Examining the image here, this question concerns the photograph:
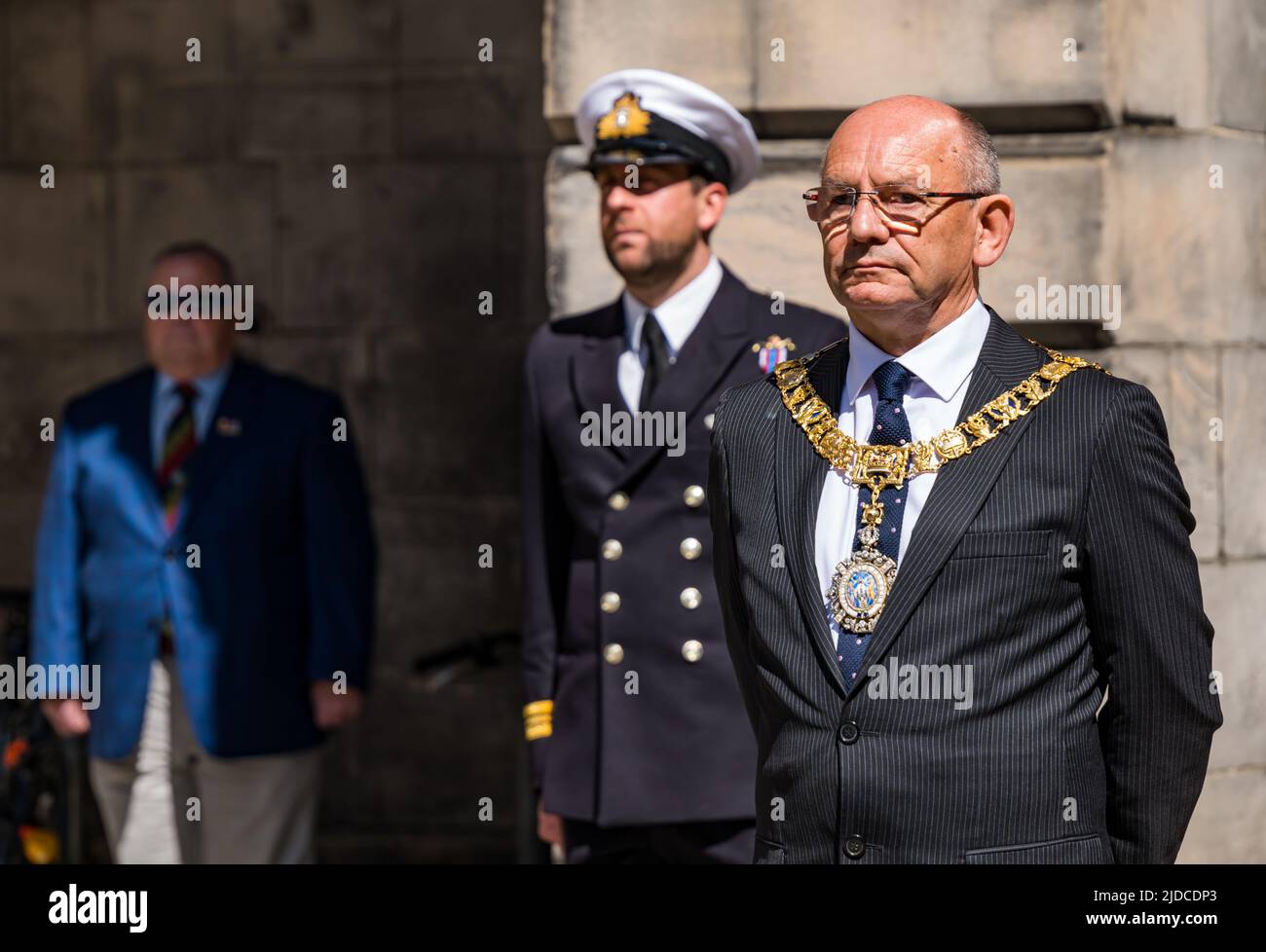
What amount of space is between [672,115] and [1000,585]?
1854 mm


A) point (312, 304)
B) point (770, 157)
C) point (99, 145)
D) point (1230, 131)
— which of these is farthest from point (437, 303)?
point (1230, 131)

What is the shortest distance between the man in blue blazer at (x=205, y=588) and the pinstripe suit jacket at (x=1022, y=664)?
2.73 meters

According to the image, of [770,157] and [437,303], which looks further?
[437,303]

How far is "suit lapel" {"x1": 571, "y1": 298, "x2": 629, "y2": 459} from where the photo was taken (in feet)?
13.2

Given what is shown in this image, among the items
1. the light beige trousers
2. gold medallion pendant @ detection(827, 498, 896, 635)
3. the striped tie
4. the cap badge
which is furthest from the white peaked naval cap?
the light beige trousers

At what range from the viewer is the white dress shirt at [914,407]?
2705 millimetres

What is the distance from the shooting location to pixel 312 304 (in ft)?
21.0

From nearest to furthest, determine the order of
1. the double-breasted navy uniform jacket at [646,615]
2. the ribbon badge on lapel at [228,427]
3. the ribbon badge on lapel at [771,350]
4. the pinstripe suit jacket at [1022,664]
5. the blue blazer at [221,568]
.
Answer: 1. the pinstripe suit jacket at [1022,664]
2. the double-breasted navy uniform jacket at [646,615]
3. the ribbon badge on lapel at [771,350]
4. the blue blazer at [221,568]
5. the ribbon badge on lapel at [228,427]

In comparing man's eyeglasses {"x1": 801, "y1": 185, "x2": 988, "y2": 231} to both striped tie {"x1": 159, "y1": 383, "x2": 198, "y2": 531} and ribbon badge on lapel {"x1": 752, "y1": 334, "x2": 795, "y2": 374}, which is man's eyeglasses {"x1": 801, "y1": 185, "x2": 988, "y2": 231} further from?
striped tie {"x1": 159, "y1": 383, "x2": 198, "y2": 531}

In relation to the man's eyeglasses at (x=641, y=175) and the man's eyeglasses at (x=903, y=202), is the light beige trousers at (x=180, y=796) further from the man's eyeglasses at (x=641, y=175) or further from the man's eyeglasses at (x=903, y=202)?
the man's eyeglasses at (x=903, y=202)

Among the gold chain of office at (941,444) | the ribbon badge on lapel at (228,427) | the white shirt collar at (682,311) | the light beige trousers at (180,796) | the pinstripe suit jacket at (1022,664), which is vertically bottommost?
the light beige trousers at (180,796)

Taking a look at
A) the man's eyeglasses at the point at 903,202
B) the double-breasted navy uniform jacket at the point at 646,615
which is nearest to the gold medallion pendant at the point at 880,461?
the man's eyeglasses at the point at 903,202
